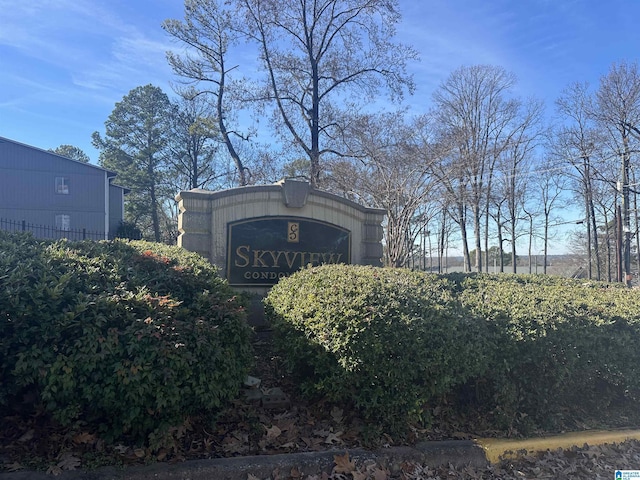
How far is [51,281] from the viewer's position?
287 centimetres

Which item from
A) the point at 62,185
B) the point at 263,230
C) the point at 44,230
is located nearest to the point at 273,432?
the point at 263,230

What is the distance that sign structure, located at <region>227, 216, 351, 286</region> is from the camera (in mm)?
6082

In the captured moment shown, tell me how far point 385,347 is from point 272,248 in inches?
133

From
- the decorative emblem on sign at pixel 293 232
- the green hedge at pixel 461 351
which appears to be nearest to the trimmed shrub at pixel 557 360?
the green hedge at pixel 461 351

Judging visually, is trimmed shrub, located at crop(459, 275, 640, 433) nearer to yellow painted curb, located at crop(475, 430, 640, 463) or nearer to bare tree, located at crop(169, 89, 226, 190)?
yellow painted curb, located at crop(475, 430, 640, 463)

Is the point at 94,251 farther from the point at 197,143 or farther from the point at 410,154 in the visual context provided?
the point at 197,143

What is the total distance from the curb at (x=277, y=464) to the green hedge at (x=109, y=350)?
24 centimetres

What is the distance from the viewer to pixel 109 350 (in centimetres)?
256

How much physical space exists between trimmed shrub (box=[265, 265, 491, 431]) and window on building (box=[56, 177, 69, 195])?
27895 mm

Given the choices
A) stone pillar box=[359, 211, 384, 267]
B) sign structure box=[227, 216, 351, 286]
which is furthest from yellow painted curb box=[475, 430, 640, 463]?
stone pillar box=[359, 211, 384, 267]

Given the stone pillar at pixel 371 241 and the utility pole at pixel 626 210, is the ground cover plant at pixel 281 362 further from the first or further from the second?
the utility pole at pixel 626 210

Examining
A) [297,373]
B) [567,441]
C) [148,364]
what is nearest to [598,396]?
[567,441]

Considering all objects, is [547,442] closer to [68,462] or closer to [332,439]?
[332,439]

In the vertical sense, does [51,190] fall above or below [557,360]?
above
